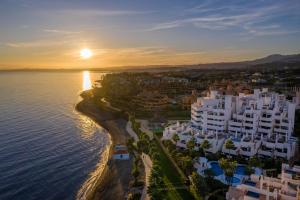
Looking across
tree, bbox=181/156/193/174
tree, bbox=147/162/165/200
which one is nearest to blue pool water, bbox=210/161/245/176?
tree, bbox=181/156/193/174

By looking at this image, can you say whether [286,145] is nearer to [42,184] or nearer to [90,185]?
[90,185]

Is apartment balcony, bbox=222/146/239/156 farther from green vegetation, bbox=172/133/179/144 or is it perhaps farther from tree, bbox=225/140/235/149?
green vegetation, bbox=172/133/179/144

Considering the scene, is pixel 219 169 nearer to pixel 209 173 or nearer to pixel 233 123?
pixel 209 173

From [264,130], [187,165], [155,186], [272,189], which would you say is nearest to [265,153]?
[264,130]

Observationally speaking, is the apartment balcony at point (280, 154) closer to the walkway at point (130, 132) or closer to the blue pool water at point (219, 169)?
the blue pool water at point (219, 169)

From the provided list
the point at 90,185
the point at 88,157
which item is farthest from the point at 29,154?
the point at 90,185
